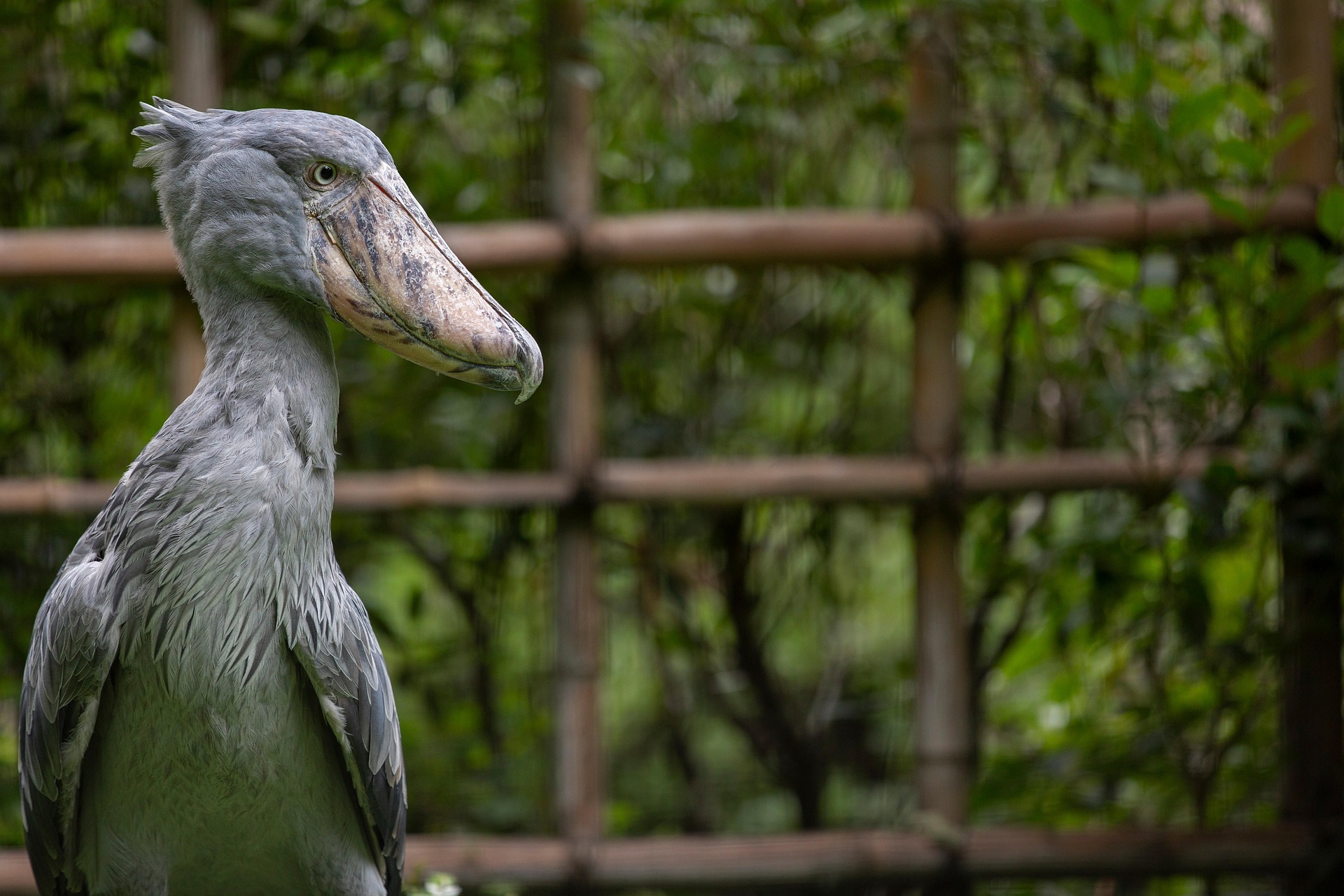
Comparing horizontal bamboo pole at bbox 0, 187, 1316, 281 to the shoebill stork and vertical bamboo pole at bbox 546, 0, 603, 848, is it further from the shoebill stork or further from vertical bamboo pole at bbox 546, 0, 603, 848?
the shoebill stork

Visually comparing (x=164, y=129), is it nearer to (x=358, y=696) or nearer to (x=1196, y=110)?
(x=358, y=696)

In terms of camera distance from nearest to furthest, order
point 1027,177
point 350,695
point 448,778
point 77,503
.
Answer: point 350,695, point 77,503, point 448,778, point 1027,177

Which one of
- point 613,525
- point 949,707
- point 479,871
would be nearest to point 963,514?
point 949,707

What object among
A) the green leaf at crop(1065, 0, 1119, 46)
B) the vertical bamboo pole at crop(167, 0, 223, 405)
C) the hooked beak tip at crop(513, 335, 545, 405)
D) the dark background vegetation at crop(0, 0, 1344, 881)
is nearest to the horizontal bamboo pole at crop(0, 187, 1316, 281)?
the dark background vegetation at crop(0, 0, 1344, 881)

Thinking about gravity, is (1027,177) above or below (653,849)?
above

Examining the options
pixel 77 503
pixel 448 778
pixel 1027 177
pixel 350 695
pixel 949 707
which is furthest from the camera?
pixel 1027 177

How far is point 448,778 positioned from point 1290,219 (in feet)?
6.65

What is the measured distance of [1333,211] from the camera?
2.12 m

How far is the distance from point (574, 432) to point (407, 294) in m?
1.18

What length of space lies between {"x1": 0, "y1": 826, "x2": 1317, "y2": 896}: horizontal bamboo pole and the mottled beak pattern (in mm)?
1351

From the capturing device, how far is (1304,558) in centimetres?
233

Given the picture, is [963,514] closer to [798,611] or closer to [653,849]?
[798,611]

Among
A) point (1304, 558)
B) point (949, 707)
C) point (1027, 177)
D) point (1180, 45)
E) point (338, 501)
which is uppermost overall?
point (1180, 45)

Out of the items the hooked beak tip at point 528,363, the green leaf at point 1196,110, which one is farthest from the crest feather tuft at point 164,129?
the green leaf at point 1196,110
